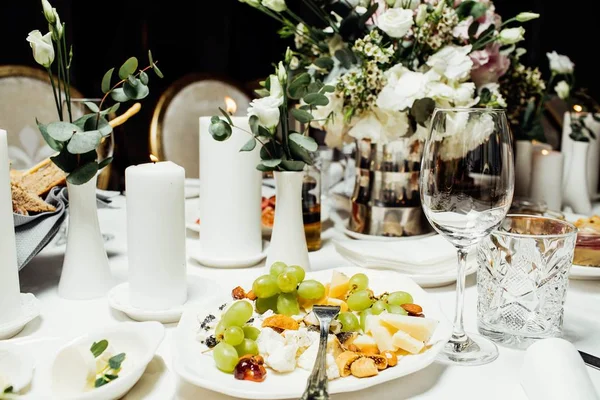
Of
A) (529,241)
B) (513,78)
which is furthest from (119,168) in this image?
(529,241)

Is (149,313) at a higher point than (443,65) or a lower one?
lower

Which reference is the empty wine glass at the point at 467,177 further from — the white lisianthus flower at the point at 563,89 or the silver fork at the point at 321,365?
the white lisianthus flower at the point at 563,89

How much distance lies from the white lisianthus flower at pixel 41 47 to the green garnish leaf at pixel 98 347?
0.41m

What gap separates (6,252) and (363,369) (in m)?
0.48

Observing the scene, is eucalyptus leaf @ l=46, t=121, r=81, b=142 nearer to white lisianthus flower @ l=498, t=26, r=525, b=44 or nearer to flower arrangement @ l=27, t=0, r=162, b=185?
flower arrangement @ l=27, t=0, r=162, b=185

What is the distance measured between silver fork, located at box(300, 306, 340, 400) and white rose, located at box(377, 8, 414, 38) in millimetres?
602

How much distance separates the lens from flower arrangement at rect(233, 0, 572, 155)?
115 cm

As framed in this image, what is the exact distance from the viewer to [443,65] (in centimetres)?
116

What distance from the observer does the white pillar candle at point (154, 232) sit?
86cm

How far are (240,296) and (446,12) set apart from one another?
27.1 inches

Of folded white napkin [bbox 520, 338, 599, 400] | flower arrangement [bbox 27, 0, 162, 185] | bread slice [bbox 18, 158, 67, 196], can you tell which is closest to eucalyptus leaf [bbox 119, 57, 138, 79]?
flower arrangement [bbox 27, 0, 162, 185]

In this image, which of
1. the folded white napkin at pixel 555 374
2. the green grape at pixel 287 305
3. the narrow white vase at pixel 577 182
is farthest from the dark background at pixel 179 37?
the folded white napkin at pixel 555 374

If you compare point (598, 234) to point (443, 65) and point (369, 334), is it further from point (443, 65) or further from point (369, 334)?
point (369, 334)

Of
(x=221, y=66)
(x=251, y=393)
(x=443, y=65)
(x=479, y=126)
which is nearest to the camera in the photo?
(x=251, y=393)
